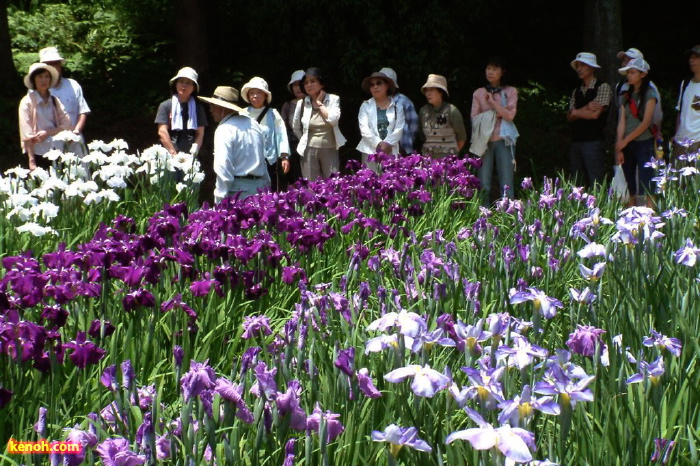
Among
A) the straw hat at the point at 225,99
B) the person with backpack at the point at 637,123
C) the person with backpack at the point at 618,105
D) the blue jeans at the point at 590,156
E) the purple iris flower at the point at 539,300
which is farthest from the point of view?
the blue jeans at the point at 590,156

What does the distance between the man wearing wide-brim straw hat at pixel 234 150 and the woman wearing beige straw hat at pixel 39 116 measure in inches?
69.9

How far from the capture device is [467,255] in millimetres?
4484

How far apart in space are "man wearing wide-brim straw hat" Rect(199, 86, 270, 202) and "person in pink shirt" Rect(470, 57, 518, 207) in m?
2.53

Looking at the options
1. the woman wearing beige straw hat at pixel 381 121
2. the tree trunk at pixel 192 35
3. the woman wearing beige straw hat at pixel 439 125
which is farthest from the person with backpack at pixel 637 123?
the tree trunk at pixel 192 35

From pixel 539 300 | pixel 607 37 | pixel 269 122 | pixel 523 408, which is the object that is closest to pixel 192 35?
pixel 607 37

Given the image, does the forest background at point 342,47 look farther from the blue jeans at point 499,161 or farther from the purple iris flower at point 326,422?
the purple iris flower at point 326,422

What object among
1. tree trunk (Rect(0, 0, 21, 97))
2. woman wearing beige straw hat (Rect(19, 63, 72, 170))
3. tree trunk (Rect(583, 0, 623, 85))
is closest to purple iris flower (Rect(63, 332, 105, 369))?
woman wearing beige straw hat (Rect(19, 63, 72, 170))

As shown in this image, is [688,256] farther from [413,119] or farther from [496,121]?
[413,119]

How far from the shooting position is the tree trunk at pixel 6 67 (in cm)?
1462

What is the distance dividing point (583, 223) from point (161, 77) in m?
12.8

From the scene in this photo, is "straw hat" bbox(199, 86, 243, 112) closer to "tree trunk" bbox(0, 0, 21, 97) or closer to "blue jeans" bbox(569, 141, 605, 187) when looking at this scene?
"blue jeans" bbox(569, 141, 605, 187)

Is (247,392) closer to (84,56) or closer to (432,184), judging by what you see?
(432,184)

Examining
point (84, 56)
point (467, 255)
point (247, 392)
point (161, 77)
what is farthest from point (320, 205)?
point (84, 56)

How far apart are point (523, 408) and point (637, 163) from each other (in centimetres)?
695
